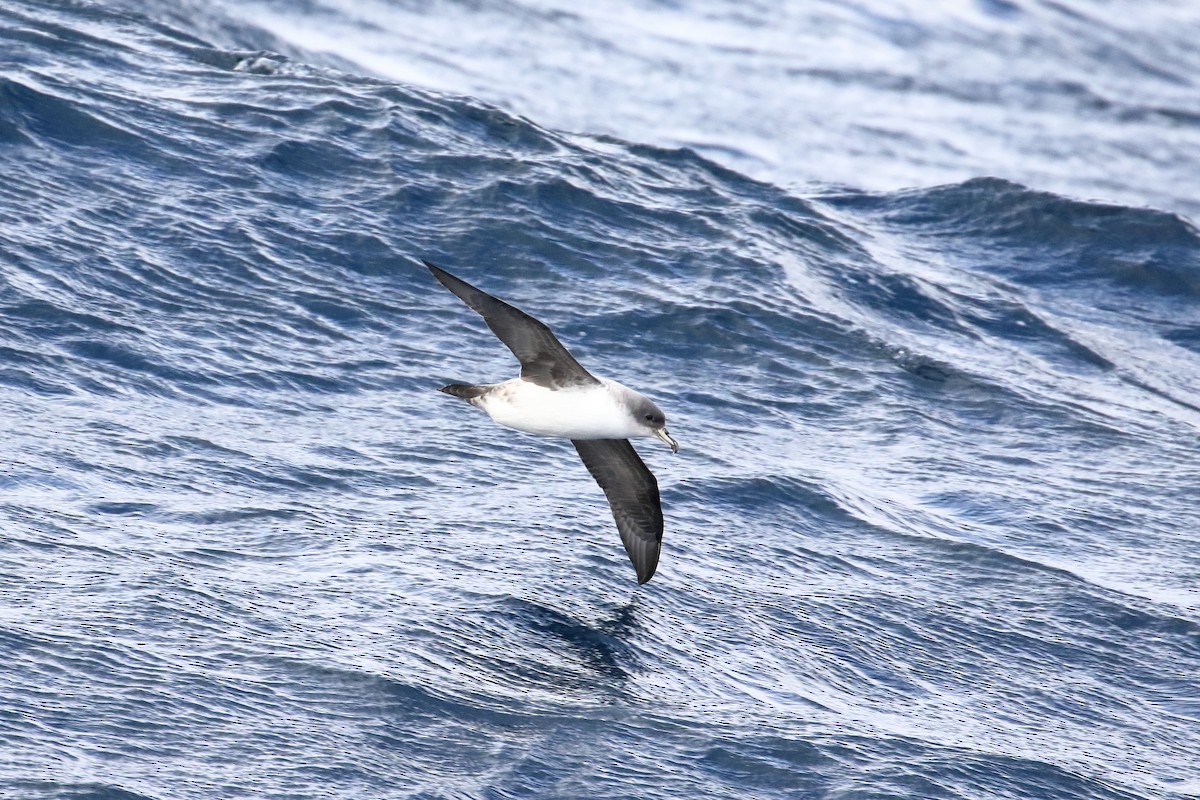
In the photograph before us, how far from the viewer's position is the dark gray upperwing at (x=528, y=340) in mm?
Answer: 7203

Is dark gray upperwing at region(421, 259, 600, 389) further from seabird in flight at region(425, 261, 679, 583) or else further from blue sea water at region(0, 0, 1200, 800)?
blue sea water at region(0, 0, 1200, 800)

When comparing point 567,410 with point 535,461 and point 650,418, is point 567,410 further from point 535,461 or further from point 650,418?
point 535,461

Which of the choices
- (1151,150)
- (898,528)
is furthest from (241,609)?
(1151,150)

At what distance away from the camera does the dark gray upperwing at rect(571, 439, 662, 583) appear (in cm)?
838

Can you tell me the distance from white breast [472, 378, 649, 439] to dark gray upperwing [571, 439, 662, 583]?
0.52m

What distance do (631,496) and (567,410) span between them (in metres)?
0.88

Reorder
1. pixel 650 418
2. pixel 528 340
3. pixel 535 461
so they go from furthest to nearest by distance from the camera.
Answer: pixel 535 461 → pixel 650 418 → pixel 528 340

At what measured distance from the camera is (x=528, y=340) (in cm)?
762

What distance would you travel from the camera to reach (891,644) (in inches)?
330

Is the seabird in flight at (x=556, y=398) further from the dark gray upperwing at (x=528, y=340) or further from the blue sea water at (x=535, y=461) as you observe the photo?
the blue sea water at (x=535, y=461)

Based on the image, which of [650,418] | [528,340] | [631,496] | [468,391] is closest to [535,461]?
[631,496]

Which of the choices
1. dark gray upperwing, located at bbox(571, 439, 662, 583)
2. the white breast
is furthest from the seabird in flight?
dark gray upperwing, located at bbox(571, 439, 662, 583)

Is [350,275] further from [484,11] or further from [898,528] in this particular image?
[484,11]

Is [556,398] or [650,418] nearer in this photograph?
[556,398]
